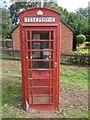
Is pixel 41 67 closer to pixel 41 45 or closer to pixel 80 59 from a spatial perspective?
pixel 41 45

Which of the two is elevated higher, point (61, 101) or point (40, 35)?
point (40, 35)

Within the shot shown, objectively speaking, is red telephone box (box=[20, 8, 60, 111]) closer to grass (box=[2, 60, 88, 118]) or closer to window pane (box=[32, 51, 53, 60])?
window pane (box=[32, 51, 53, 60])

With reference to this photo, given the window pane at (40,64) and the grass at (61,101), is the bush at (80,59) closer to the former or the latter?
the grass at (61,101)

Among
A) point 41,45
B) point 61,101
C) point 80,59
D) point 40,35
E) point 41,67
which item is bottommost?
point 61,101

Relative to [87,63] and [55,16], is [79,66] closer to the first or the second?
[87,63]

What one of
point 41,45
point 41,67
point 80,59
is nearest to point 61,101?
point 41,67

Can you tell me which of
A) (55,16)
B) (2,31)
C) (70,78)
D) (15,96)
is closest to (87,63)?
(70,78)

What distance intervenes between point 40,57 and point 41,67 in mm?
237

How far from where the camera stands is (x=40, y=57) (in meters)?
4.79

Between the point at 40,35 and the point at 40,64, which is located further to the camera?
the point at 40,64

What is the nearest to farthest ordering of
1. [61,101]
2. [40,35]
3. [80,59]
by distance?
[40,35]
[61,101]
[80,59]

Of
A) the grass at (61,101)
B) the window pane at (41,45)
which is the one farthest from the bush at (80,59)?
the window pane at (41,45)

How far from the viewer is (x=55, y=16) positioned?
4605mm

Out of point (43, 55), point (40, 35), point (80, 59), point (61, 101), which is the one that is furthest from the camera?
point (80, 59)
